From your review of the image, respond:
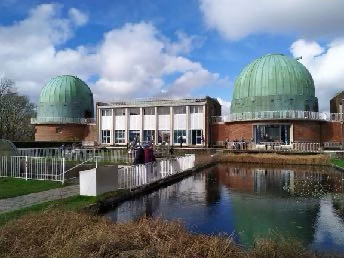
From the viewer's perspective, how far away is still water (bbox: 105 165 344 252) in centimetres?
1113

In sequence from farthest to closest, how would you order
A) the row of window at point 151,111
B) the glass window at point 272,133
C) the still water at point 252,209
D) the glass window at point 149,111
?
the glass window at point 149,111 → the row of window at point 151,111 → the glass window at point 272,133 → the still water at point 252,209

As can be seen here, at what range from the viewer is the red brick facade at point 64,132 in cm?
6575

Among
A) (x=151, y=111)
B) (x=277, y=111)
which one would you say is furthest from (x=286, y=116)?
(x=151, y=111)

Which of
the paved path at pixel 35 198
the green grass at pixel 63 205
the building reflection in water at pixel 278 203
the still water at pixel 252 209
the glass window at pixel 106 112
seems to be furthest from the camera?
the glass window at pixel 106 112

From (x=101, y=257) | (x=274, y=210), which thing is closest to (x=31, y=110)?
(x=274, y=210)

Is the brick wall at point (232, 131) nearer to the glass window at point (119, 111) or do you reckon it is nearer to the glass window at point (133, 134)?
the glass window at point (133, 134)

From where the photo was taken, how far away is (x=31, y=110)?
73.4 meters

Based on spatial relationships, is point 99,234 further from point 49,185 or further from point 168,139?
point 168,139

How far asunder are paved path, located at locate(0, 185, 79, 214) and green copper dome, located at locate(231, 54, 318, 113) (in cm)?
4267

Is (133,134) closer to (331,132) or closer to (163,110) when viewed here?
(163,110)

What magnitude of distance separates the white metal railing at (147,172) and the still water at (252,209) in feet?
2.94

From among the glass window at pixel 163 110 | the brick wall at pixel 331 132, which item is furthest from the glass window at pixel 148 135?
the brick wall at pixel 331 132

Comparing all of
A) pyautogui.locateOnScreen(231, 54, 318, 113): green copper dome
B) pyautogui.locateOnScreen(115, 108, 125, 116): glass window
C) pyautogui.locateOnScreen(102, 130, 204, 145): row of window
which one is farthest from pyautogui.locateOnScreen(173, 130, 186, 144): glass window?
pyautogui.locateOnScreen(115, 108, 125, 116): glass window

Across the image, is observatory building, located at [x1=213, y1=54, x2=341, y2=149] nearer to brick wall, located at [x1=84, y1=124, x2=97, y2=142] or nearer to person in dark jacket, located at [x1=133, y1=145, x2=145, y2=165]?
brick wall, located at [x1=84, y1=124, x2=97, y2=142]
